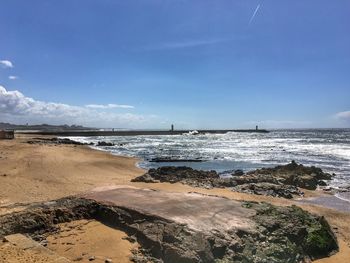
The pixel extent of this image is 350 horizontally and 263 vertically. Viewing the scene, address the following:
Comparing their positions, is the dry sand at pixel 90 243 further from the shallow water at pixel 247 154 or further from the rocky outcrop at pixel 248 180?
the shallow water at pixel 247 154

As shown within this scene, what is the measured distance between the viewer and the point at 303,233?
817 centimetres

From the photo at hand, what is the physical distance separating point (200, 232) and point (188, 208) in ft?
4.16

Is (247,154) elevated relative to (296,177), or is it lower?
lower

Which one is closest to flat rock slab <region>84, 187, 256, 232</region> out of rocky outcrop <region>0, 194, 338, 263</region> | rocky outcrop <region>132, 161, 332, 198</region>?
rocky outcrop <region>0, 194, 338, 263</region>

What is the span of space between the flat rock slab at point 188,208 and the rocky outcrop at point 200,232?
10 centimetres

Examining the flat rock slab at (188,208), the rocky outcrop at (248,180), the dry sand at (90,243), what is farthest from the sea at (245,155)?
the dry sand at (90,243)

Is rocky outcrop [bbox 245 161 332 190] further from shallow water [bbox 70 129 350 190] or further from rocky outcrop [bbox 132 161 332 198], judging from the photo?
shallow water [bbox 70 129 350 190]

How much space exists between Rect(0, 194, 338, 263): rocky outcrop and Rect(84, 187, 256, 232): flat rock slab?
0.10m

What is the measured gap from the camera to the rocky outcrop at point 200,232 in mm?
6902

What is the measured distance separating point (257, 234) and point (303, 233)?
1.29m

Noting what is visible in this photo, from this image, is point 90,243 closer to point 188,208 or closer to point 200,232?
point 200,232

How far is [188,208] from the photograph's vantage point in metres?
8.44

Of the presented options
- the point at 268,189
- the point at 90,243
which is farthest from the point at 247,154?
the point at 90,243

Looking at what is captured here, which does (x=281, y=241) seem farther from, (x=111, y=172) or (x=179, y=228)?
(x=111, y=172)
